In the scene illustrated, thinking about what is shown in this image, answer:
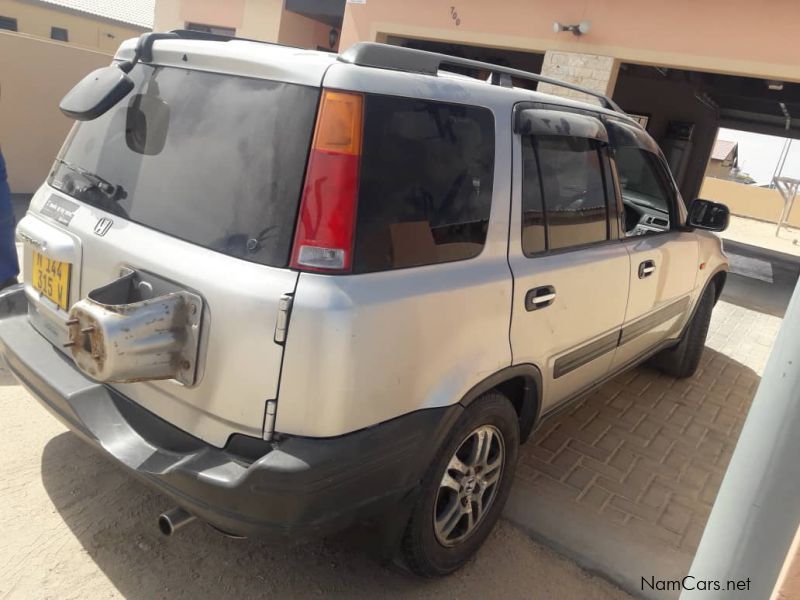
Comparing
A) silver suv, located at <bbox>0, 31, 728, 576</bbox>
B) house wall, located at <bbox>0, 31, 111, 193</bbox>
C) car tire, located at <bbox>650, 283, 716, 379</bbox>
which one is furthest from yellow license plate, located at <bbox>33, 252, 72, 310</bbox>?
house wall, located at <bbox>0, 31, 111, 193</bbox>

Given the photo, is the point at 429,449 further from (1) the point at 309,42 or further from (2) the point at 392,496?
(1) the point at 309,42

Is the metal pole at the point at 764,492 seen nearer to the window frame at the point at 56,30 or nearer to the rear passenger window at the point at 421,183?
the rear passenger window at the point at 421,183

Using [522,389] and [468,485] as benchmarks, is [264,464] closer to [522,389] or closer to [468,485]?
[468,485]

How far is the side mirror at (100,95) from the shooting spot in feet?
7.73

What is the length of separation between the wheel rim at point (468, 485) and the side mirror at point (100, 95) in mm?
1808

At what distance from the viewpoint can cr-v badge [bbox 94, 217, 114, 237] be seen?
7.52 ft

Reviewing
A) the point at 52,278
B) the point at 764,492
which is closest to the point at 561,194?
the point at 764,492

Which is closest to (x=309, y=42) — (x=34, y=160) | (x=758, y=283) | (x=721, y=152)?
(x=34, y=160)

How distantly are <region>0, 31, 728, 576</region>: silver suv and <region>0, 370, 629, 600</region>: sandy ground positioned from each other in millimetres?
194

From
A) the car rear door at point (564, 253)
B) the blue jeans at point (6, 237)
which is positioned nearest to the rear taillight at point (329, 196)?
the car rear door at point (564, 253)

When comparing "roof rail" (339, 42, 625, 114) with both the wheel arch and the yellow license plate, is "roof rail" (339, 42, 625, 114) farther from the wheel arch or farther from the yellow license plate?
the yellow license plate

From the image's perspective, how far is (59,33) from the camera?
95.7 ft

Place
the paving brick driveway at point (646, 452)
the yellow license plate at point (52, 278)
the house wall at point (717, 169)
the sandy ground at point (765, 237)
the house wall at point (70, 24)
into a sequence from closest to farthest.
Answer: the yellow license plate at point (52, 278), the paving brick driveway at point (646, 452), the sandy ground at point (765, 237), the house wall at point (70, 24), the house wall at point (717, 169)

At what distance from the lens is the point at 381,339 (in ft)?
6.43
